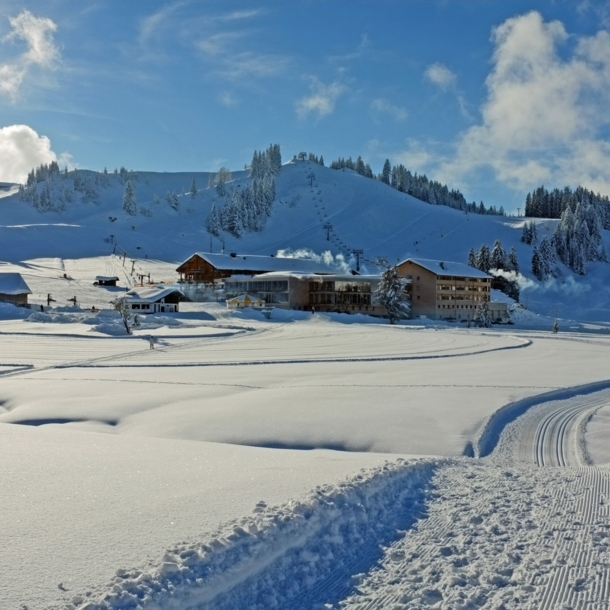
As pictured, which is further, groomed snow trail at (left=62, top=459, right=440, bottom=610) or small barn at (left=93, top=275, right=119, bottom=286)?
small barn at (left=93, top=275, right=119, bottom=286)

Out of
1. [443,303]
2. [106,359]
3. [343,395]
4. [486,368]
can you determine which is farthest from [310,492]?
[443,303]

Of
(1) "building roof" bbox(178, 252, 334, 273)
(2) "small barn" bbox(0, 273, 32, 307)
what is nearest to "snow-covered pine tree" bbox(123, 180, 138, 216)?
(1) "building roof" bbox(178, 252, 334, 273)

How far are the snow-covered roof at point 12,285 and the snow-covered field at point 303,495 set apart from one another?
55851 mm

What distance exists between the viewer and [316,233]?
160m

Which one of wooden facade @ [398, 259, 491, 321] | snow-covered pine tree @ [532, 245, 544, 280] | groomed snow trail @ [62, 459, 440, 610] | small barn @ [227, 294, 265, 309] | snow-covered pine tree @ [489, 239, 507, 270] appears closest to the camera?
groomed snow trail @ [62, 459, 440, 610]

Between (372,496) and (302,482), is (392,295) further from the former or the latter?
(372,496)

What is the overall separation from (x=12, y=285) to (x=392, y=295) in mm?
47000

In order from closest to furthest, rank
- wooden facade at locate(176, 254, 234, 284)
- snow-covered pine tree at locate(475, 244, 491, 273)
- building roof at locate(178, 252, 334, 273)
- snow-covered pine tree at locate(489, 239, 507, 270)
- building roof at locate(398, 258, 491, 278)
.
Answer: building roof at locate(398, 258, 491, 278), building roof at locate(178, 252, 334, 273), wooden facade at locate(176, 254, 234, 284), snow-covered pine tree at locate(475, 244, 491, 273), snow-covered pine tree at locate(489, 239, 507, 270)

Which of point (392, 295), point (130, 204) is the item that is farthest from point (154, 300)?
point (130, 204)

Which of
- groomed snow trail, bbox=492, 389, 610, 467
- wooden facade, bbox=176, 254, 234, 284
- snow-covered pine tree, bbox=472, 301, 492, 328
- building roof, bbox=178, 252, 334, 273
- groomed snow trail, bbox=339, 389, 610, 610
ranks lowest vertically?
groomed snow trail, bbox=492, 389, 610, 467

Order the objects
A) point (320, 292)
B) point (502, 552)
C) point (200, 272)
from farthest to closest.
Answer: point (200, 272)
point (320, 292)
point (502, 552)

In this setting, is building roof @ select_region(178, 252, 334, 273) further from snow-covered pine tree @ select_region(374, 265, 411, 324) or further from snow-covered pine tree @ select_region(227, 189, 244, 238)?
Result: snow-covered pine tree @ select_region(227, 189, 244, 238)

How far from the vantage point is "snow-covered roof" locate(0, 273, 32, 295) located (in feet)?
227

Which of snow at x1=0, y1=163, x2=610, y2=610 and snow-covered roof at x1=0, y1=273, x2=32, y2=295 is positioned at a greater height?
snow-covered roof at x1=0, y1=273, x2=32, y2=295
